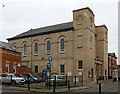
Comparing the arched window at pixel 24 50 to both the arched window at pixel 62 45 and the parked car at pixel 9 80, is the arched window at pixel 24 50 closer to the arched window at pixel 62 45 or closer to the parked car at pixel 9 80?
the arched window at pixel 62 45

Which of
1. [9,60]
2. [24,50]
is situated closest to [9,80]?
[9,60]

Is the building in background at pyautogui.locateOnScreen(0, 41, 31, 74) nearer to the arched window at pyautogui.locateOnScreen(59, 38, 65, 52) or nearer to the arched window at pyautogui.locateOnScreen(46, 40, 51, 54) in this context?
the arched window at pyautogui.locateOnScreen(46, 40, 51, 54)

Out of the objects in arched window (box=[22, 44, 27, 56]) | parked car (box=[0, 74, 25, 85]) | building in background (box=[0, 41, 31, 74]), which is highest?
arched window (box=[22, 44, 27, 56])

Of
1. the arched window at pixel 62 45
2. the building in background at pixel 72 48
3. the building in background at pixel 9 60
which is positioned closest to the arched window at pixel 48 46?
the building in background at pixel 72 48

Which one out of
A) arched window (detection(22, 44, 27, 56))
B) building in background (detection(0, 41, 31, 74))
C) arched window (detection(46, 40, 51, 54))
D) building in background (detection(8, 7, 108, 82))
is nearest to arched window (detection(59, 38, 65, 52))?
building in background (detection(8, 7, 108, 82))

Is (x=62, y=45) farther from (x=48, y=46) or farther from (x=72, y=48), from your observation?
(x=48, y=46)

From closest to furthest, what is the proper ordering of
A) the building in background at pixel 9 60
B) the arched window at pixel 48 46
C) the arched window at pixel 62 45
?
1. the building in background at pixel 9 60
2. the arched window at pixel 62 45
3. the arched window at pixel 48 46

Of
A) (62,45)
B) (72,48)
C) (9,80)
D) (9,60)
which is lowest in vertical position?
(9,80)


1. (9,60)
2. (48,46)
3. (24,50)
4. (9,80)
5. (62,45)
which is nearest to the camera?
(9,80)

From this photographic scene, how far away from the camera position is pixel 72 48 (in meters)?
50.8

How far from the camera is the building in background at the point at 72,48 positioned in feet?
163

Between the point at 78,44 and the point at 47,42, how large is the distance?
8.24 meters

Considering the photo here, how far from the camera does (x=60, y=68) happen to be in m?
52.2

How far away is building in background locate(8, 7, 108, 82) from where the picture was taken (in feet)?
163
